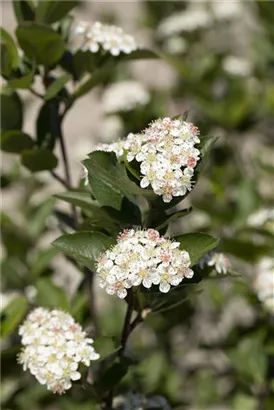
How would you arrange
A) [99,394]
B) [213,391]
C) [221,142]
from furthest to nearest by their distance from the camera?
[221,142]
[213,391]
[99,394]

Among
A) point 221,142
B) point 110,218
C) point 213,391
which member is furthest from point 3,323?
point 221,142

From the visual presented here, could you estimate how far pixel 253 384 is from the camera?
197 centimetres

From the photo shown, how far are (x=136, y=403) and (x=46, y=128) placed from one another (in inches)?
20.5

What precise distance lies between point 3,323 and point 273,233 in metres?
0.68

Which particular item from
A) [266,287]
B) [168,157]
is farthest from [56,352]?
[266,287]

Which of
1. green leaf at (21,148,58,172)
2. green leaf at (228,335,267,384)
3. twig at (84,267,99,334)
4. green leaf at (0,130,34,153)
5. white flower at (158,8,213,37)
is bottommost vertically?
green leaf at (228,335,267,384)

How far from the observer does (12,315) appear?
4.90 ft

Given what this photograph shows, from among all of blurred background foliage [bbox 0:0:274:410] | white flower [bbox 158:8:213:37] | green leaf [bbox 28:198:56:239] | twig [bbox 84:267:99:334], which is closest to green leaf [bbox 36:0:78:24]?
blurred background foliage [bbox 0:0:274:410]

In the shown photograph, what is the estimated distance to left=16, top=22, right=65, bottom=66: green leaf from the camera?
4.31 feet

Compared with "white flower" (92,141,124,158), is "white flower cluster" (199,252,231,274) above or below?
below

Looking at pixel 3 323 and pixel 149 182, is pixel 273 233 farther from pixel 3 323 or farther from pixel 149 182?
pixel 149 182

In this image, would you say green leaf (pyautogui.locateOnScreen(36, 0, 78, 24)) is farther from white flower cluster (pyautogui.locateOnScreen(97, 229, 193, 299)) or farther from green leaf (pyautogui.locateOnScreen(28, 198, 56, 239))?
white flower cluster (pyautogui.locateOnScreen(97, 229, 193, 299))

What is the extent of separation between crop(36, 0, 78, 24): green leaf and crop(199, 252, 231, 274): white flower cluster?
49 cm

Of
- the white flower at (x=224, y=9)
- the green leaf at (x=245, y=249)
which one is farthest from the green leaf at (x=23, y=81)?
the white flower at (x=224, y=9)
